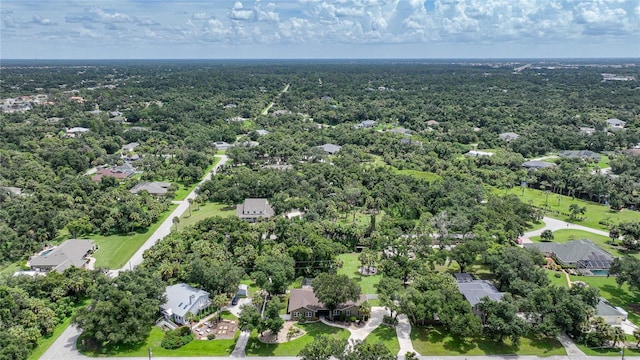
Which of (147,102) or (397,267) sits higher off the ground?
(147,102)

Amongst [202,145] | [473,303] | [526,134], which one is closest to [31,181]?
[202,145]

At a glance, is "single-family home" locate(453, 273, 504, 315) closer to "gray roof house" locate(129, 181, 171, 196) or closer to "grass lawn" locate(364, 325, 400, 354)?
"grass lawn" locate(364, 325, 400, 354)

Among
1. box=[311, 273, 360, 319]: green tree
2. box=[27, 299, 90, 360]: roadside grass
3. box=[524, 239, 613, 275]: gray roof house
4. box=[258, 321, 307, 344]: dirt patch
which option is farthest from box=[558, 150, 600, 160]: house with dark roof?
box=[27, 299, 90, 360]: roadside grass

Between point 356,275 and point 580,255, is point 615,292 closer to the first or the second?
point 580,255

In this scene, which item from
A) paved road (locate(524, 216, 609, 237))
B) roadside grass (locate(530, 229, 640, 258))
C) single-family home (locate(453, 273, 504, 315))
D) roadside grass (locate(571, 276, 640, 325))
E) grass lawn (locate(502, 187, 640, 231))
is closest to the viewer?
single-family home (locate(453, 273, 504, 315))

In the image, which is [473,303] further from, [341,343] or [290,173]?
[290,173]
